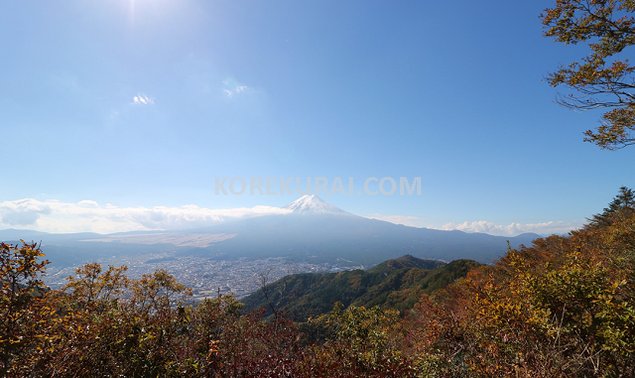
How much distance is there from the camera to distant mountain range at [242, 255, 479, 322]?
159 ft

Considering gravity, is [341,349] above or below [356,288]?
above

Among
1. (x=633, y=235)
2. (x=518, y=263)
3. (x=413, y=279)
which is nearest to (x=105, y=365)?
(x=518, y=263)

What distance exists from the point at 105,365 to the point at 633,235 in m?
20.5

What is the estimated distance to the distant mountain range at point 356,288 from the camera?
48.5 m

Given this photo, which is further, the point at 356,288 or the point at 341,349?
the point at 356,288

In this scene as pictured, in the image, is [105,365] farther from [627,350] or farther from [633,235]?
[633,235]

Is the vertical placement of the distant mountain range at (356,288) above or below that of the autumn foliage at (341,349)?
below

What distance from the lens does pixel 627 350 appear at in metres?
4.91

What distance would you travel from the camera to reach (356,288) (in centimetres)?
7212

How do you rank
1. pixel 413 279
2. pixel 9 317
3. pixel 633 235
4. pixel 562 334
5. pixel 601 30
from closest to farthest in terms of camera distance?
pixel 9 317 < pixel 562 334 < pixel 601 30 < pixel 633 235 < pixel 413 279

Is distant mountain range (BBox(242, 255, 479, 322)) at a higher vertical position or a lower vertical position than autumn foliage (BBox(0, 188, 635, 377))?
lower

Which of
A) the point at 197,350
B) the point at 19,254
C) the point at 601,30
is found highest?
the point at 601,30

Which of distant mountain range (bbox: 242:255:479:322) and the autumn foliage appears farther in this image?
distant mountain range (bbox: 242:255:479:322)

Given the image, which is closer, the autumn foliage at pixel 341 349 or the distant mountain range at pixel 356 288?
the autumn foliage at pixel 341 349
